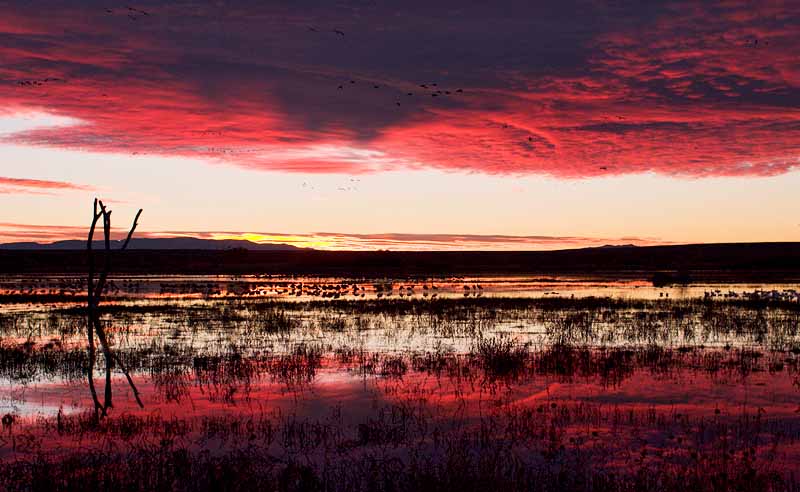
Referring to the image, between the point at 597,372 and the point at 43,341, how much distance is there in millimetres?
15947

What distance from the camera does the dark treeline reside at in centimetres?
8769

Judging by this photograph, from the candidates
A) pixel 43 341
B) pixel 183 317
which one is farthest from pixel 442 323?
pixel 43 341

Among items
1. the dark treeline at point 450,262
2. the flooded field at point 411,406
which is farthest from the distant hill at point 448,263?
the flooded field at point 411,406

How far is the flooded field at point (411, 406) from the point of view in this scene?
9023 millimetres

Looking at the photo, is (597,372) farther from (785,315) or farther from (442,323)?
(785,315)

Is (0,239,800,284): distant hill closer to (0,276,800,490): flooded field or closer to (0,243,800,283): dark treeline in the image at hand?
(0,243,800,283): dark treeline

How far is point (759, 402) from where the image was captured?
13.2m

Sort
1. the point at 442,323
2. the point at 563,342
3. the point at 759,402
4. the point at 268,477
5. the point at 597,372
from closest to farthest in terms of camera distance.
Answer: the point at 268,477 → the point at 759,402 → the point at 597,372 → the point at 563,342 → the point at 442,323

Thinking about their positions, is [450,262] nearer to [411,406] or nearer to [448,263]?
[448,263]

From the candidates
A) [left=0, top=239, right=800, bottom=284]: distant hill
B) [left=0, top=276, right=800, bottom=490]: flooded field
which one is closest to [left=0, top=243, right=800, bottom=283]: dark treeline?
[left=0, top=239, right=800, bottom=284]: distant hill

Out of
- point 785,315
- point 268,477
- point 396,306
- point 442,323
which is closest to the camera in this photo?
point 268,477

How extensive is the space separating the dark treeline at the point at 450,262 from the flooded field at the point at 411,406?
2359 inches

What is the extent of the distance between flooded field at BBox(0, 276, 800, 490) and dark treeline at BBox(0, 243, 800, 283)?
197 feet

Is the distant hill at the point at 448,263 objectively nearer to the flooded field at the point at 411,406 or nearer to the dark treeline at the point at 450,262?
the dark treeline at the point at 450,262
